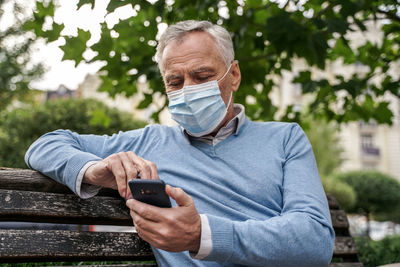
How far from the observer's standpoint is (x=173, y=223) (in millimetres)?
1223

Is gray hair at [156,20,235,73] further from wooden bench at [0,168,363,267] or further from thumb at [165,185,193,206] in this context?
thumb at [165,185,193,206]

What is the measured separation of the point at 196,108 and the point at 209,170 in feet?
1.03

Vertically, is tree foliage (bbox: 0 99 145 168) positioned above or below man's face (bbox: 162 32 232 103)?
below

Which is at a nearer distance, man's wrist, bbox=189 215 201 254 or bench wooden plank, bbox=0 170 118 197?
man's wrist, bbox=189 215 201 254

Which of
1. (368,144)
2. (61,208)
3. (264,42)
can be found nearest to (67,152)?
(61,208)

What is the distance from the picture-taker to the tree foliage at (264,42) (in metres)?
2.70

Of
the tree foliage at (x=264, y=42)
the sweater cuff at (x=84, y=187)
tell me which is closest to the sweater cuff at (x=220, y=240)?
the sweater cuff at (x=84, y=187)

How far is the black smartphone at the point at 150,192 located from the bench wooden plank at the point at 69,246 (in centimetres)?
54

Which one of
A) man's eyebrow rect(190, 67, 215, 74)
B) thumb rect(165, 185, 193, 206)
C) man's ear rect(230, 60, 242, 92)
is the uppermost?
man's eyebrow rect(190, 67, 215, 74)

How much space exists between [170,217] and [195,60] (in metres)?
0.97

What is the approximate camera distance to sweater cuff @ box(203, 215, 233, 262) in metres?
1.27

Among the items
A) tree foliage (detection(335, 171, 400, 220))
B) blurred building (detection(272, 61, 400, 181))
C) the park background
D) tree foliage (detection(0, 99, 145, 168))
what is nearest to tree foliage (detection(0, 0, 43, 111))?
tree foliage (detection(0, 99, 145, 168))

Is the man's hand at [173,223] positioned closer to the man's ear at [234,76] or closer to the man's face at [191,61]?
the man's face at [191,61]

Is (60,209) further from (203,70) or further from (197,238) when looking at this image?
(203,70)
